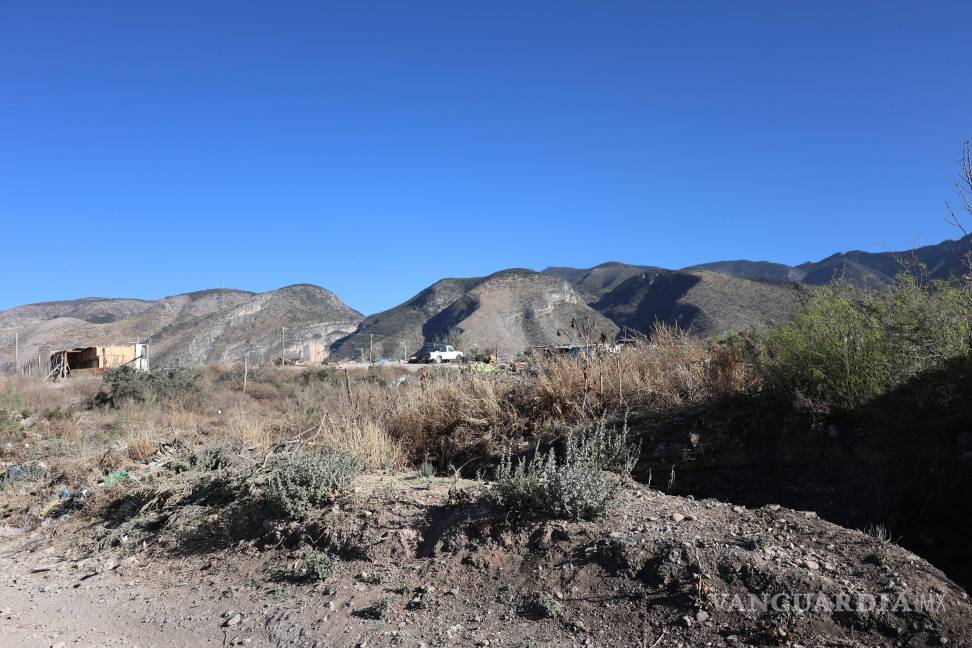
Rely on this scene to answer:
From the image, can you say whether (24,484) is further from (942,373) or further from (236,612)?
(942,373)

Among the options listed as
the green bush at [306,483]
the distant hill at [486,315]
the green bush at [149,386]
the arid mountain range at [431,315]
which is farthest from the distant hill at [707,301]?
the green bush at [306,483]

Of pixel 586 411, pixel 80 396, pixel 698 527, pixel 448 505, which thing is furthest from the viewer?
pixel 80 396

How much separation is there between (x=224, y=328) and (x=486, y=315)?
37454 millimetres

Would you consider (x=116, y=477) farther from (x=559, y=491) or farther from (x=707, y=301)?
(x=707, y=301)

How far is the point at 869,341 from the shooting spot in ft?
22.5

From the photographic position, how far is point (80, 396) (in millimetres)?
19250

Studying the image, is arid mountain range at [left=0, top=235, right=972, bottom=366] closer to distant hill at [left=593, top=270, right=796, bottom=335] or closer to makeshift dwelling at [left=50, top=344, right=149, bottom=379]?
distant hill at [left=593, top=270, right=796, bottom=335]

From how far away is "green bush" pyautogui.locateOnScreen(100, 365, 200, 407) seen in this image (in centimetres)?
1734

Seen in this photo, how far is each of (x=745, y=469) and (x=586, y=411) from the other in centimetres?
237

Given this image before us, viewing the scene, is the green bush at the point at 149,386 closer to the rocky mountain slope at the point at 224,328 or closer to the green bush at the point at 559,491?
the green bush at the point at 559,491

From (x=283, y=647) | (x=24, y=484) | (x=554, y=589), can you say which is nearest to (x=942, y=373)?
(x=554, y=589)

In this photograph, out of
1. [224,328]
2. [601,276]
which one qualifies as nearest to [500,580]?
[224,328]

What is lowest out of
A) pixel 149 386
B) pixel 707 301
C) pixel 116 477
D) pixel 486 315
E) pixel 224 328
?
pixel 116 477

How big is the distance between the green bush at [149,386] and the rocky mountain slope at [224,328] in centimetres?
4815
